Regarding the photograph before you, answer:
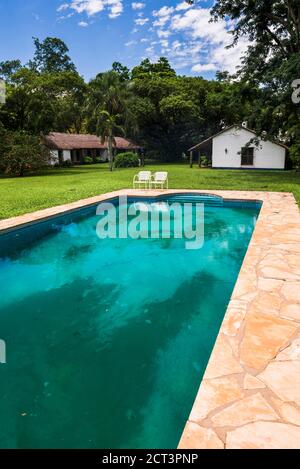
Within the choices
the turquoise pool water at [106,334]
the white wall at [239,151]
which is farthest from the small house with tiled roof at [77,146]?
the turquoise pool water at [106,334]

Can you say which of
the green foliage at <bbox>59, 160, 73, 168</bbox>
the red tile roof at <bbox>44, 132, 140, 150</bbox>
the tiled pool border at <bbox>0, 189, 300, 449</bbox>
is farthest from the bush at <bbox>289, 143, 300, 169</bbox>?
the green foliage at <bbox>59, 160, 73, 168</bbox>

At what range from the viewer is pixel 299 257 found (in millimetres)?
5602

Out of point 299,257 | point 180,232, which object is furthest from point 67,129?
point 299,257

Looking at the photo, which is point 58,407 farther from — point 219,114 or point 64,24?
point 219,114

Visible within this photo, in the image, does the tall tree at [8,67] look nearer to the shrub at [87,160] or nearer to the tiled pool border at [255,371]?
the shrub at [87,160]

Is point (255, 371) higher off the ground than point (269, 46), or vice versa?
point (269, 46)

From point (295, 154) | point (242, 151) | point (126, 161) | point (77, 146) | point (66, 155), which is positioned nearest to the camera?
point (295, 154)

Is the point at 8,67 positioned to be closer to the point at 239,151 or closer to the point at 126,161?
the point at 126,161

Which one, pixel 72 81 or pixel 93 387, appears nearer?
pixel 93 387

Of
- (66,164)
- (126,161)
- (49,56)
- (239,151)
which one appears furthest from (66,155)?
(49,56)

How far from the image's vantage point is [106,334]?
443 centimetres

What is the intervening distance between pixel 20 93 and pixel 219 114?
972 inches

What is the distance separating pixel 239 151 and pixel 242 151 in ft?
2.85

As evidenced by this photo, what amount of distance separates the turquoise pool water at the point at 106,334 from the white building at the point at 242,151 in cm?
2175
